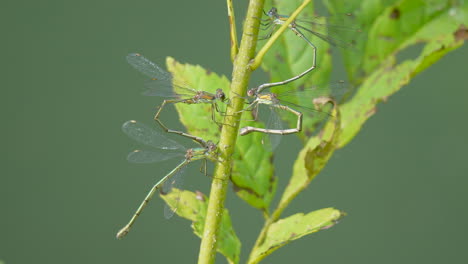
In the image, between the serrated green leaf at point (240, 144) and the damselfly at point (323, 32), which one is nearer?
the serrated green leaf at point (240, 144)

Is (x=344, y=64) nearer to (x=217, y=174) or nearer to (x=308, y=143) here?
(x=308, y=143)

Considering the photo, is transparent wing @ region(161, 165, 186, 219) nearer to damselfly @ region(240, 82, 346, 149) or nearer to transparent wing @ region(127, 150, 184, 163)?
transparent wing @ region(127, 150, 184, 163)

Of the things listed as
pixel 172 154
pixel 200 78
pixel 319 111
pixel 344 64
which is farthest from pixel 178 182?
pixel 344 64

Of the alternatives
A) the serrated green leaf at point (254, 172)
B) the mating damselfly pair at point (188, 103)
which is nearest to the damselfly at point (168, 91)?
the mating damselfly pair at point (188, 103)

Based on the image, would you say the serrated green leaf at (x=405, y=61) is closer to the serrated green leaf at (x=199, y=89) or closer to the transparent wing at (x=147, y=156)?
the serrated green leaf at (x=199, y=89)

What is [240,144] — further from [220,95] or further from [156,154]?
[156,154]

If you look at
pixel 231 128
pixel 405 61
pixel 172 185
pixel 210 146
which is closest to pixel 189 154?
pixel 172 185

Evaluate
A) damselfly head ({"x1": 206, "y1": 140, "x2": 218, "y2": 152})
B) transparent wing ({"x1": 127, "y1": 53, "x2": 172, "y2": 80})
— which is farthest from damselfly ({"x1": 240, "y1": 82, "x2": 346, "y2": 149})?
transparent wing ({"x1": 127, "y1": 53, "x2": 172, "y2": 80})
